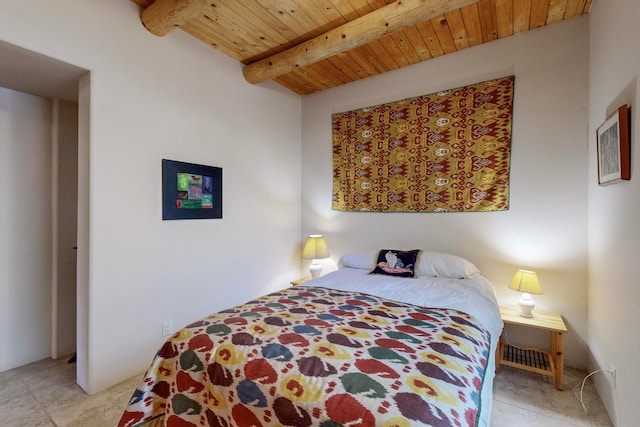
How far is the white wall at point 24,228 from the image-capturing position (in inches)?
83.1

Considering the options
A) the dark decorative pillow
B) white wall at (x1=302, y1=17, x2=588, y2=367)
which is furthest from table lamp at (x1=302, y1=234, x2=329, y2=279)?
white wall at (x1=302, y1=17, x2=588, y2=367)

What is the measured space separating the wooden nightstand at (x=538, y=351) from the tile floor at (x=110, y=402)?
96 mm

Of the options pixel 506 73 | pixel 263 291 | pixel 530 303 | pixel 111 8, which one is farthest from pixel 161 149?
pixel 530 303

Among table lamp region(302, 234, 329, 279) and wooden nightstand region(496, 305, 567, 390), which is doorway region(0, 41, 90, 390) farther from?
wooden nightstand region(496, 305, 567, 390)

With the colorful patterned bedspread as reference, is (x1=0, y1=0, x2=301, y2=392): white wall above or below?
above

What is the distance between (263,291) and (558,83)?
3309 mm

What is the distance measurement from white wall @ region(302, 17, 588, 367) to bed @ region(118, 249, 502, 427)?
76 cm

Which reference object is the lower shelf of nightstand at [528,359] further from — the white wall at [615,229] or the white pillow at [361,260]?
the white pillow at [361,260]

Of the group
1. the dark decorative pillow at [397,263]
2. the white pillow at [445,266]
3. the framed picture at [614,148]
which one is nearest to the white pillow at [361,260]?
the dark decorative pillow at [397,263]

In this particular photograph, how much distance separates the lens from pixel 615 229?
1.60 metres

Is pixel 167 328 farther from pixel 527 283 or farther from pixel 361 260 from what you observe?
pixel 527 283

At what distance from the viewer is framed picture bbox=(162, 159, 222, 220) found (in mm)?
2260

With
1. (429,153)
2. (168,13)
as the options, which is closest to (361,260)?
(429,153)

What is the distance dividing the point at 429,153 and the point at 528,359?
6.30 feet
